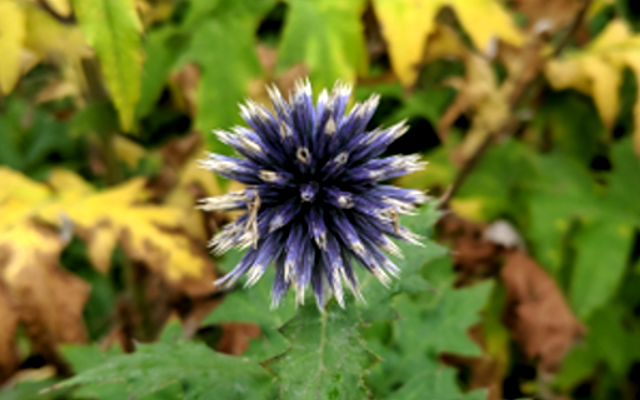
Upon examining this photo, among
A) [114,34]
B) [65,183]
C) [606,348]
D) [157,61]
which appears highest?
[157,61]

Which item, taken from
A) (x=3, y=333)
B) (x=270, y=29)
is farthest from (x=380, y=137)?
(x=270, y=29)

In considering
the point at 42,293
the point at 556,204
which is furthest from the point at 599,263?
the point at 42,293

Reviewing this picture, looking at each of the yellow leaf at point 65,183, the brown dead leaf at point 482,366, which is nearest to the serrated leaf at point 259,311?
the yellow leaf at point 65,183

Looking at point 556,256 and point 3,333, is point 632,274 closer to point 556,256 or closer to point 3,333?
point 556,256

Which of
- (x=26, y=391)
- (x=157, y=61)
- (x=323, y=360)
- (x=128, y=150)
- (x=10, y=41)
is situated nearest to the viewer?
(x=323, y=360)

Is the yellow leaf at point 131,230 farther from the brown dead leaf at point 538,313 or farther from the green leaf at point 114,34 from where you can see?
the brown dead leaf at point 538,313

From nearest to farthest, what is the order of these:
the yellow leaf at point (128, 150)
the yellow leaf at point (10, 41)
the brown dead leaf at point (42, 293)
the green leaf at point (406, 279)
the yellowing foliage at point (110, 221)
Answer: the green leaf at point (406, 279), the yellow leaf at point (10, 41), the brown dead leaf at point (42, 293), the yellowing foliage at point (110, 221), the yellow leaf at point (128, 150)

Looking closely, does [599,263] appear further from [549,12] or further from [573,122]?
[549,12]
